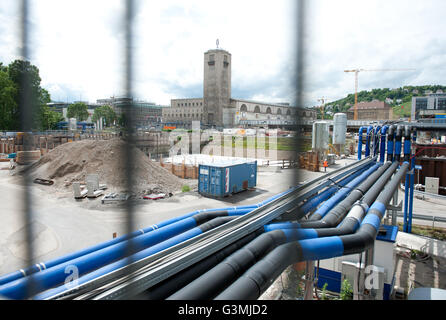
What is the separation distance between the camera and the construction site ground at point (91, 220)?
8.10 m

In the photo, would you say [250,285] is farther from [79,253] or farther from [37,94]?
[79,253]

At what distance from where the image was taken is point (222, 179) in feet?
48.9

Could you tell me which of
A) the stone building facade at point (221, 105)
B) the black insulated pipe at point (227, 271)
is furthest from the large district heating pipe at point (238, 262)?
Result: the stone building facade at point (221, 105)

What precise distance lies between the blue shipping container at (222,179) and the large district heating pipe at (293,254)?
11110mm

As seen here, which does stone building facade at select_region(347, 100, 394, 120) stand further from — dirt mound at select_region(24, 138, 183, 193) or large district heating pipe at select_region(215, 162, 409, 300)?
large district heating pipe at select_region(215, 162, 409, 300)

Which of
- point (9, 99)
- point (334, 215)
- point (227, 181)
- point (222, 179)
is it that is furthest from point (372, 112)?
point (9, 99)

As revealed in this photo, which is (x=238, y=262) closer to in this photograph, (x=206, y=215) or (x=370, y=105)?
(x=206, y=215)

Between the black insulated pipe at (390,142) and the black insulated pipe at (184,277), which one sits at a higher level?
the black insulated pipe at (390,142)

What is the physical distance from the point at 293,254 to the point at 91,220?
1085 cm

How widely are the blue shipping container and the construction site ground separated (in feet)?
1.34

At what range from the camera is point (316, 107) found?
151cm

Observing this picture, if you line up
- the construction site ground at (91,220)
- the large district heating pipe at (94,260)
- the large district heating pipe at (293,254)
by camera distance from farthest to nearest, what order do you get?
the construction site ground at (91,220) → the large district heating pipe at (94,260) → the large district heating pipe at (293,254)

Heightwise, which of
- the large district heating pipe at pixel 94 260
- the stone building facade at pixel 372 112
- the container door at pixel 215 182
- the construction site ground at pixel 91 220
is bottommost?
the construction site ground at pixel 91 220

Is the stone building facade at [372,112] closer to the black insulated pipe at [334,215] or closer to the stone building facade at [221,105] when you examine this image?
the black insulated pipe at [334,215]
